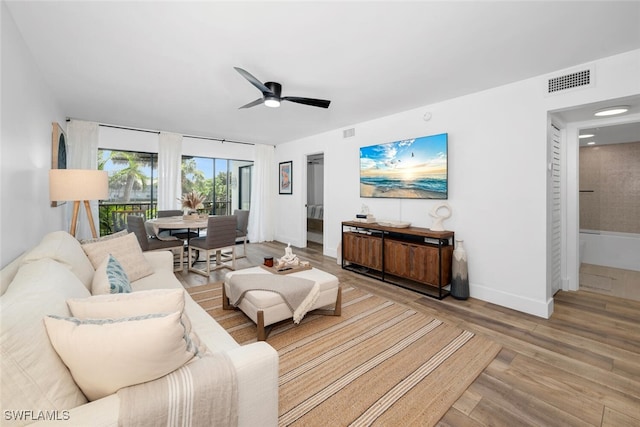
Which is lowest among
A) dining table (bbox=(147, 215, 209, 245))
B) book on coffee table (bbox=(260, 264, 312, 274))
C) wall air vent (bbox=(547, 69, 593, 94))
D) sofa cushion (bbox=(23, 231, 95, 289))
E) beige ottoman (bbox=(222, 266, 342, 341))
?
beige ottoman (bbox=(222, 266, 342, 341))

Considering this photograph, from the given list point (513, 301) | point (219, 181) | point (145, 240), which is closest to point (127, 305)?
point (145, 240)

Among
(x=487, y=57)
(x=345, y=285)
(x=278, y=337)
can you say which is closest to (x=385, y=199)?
(x=345, y=285)

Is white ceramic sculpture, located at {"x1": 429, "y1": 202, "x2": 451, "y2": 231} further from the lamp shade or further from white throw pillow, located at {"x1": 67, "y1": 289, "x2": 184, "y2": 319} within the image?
the lamp shade

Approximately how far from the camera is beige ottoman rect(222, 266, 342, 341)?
7.69 ft

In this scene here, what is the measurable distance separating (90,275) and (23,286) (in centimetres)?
90

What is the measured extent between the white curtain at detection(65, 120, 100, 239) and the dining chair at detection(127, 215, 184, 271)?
1.35 meters

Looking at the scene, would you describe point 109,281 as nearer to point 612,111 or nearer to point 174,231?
point 174,231

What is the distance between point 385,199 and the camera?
14.3ft

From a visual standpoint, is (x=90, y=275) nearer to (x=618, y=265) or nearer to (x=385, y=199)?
(x=385, y=199)

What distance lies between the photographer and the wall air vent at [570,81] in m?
2.54

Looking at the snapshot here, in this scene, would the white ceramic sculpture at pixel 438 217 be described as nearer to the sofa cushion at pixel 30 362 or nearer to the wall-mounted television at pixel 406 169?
the wall-mounted television at pixel 406 169

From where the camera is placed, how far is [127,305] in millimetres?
1089

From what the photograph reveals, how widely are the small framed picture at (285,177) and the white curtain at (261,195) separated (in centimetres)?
30

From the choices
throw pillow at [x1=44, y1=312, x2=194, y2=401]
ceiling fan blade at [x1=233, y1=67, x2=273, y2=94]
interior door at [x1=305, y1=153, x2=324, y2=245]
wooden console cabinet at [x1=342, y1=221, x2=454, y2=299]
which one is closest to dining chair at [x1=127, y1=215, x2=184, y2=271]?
ceiling fan blade at [x1=233, y1=67, x2=273, y2=94]
